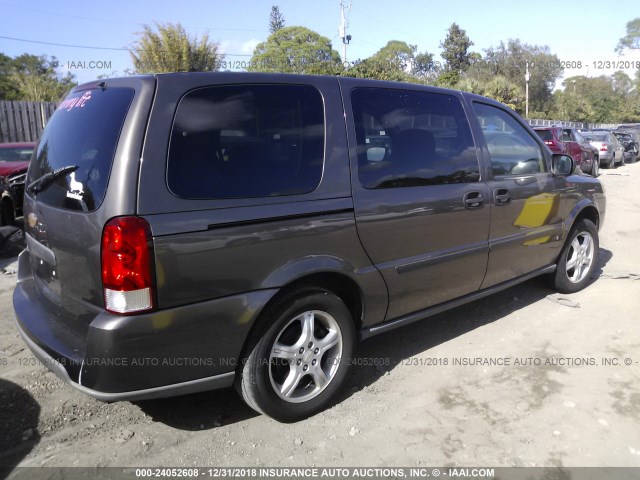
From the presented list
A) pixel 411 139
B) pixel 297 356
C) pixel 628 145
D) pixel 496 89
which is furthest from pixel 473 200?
pixel 496 89

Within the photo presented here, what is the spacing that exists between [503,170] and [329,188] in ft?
6.29

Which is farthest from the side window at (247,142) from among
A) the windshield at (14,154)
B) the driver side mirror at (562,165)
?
the windshield at (14,154)

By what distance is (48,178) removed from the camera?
277 cm

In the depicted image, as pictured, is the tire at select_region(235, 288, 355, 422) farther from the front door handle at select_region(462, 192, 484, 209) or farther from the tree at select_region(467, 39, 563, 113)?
the tree at select_region(467, 39, 563, 113)

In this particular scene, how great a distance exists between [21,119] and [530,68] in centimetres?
5347

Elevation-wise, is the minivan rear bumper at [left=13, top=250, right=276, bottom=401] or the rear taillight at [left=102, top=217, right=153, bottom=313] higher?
the rear taillight at [left=102, top=217, right=153, bottom=313]

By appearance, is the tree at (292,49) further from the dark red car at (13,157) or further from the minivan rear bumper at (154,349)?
the minivan rear bumper at (154,349)

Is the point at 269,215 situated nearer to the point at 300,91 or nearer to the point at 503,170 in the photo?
the point at 300,91

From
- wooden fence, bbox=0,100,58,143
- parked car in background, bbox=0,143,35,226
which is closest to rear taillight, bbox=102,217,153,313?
parked car in background, bbox=0,143,35,226

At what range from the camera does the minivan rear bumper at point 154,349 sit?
7.56 feet

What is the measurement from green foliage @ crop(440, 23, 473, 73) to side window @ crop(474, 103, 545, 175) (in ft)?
216

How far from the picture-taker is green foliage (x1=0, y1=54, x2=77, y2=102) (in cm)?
2448

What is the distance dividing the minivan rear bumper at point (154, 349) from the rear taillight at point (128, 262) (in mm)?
81

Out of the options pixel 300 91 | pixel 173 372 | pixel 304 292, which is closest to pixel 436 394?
pixel 304 292
